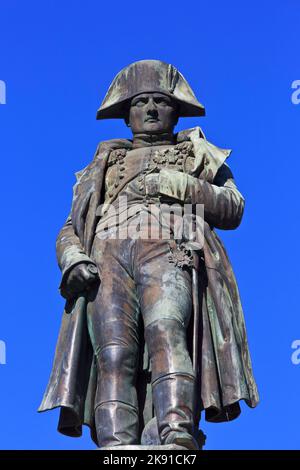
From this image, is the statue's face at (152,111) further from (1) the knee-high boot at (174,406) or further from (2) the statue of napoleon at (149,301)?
(1) the knee-high boot at (174,406)

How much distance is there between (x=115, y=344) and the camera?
14.7 metres

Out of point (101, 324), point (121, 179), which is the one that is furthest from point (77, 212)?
point (101, 324)

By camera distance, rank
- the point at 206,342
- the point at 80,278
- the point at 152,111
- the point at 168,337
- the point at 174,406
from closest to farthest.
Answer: the point at 174,406 < the point at 168,337 < the point at 206,342 < the point at 80,278 < the point at 152,111

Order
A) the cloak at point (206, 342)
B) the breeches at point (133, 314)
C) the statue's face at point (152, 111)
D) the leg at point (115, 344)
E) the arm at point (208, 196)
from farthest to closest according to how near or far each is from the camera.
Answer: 1. the statue's face at point (152, 111)
2. the arm at point (208, 196)
3. the cloak at point (206, 342)
4. the breeches at point (133, 314)
5. the leg at point (115, 344)

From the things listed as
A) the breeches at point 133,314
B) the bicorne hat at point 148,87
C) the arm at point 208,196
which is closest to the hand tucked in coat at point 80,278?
the breeches at point 133,314

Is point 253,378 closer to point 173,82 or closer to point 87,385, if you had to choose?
point 87,385

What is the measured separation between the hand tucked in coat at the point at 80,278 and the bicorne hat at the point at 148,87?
2356 millimetres

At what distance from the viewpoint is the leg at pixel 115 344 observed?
1426 cm

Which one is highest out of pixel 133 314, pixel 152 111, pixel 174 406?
pixel 152 111

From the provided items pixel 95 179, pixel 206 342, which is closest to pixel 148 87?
pixel 95 179

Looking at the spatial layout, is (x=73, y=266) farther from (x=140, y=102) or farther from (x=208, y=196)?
(x=140, y=102)

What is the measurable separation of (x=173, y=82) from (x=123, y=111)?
706mm

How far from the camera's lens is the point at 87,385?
588 inches

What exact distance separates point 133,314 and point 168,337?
686mm
